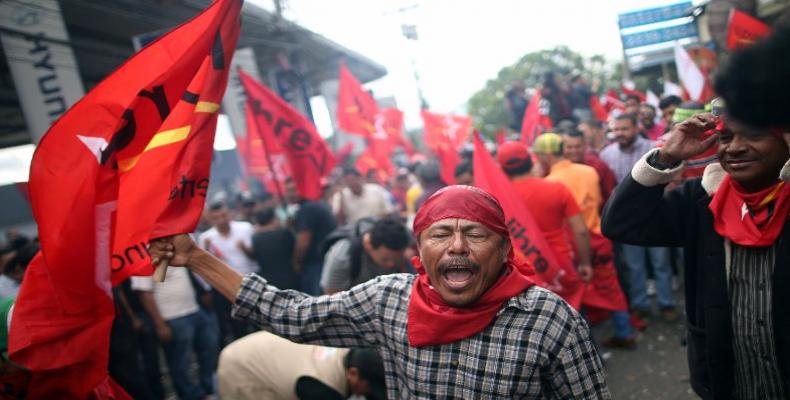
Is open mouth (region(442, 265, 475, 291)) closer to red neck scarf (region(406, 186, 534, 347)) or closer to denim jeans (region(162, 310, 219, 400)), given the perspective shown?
red neck scarf (region(406, 186, 534, 347))

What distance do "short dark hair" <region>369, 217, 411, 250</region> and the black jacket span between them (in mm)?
1596

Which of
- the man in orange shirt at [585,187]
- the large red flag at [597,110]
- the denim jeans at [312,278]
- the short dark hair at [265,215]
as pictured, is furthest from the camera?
the large red flag at [597,110]

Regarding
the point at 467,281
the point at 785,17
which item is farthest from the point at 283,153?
the point at 785,17

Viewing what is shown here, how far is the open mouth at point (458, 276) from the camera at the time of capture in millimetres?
1824

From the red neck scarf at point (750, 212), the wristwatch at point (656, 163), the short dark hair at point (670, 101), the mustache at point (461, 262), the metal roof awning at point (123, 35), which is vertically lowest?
the short dark hair at point (670, 101)

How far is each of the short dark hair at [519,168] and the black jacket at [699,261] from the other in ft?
6.28

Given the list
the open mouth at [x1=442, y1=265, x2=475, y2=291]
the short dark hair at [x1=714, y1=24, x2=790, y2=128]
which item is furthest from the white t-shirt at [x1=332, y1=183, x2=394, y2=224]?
the short dark hair at [x1=714, y1=24, x2=790, y2=128]

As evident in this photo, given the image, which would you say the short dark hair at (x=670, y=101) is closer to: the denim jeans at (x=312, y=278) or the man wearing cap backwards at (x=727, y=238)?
the denim jeans at (x=312, y=278)

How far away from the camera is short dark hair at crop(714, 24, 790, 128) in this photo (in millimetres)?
815

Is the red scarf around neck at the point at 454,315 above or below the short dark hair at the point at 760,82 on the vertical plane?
below

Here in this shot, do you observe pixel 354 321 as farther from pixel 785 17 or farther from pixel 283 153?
pixel 283 153

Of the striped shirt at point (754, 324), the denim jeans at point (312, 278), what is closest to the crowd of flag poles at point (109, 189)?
the striped shirt at point (754, 324)

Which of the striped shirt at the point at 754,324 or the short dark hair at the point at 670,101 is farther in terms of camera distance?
the short dark hair at the point at 670,101

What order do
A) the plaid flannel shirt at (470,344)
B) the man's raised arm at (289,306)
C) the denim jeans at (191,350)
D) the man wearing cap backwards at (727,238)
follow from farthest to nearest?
the denim jeans at (191,350)
the man's raised arm at (289,306)
the man wearing cap backwards at (727,238)
the plaid flannel shirt at (470,344)
